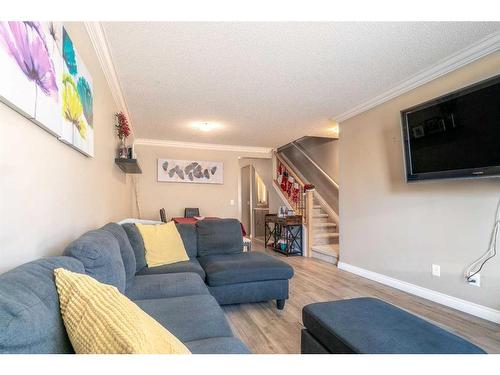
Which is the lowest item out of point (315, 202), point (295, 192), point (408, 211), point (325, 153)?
point (408, 211)

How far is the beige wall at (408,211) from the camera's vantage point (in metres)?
2.28

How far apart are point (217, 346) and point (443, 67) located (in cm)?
314

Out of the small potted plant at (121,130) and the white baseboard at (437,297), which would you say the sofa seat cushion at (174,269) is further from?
the white baseboard at (437,297)

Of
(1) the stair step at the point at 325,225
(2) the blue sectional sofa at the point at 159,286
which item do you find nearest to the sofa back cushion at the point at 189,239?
(2) the blue sectional sofa at the point at 159,286

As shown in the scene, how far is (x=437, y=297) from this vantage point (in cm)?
259

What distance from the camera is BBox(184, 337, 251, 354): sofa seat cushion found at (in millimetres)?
991

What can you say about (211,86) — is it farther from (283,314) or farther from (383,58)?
(283,314)

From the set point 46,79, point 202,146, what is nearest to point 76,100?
point 46,79

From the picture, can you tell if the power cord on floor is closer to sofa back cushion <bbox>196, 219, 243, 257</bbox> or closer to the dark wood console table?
sofa back cushion <bbox>196, 219, 243, 257</bbox>

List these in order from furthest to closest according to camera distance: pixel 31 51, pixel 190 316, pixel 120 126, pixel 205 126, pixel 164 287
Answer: pixel 205 126
pixel 120 126
pixel 164 287
pixel 190 316
pixel 31 51

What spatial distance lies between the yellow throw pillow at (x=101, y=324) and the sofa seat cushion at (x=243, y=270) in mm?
1606

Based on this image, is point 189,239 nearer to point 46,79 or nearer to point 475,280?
point 46,79

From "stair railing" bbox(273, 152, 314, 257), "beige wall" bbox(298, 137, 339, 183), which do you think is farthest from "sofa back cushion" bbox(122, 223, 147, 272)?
"beige wall" bbox(298, 137, 339, 183)
